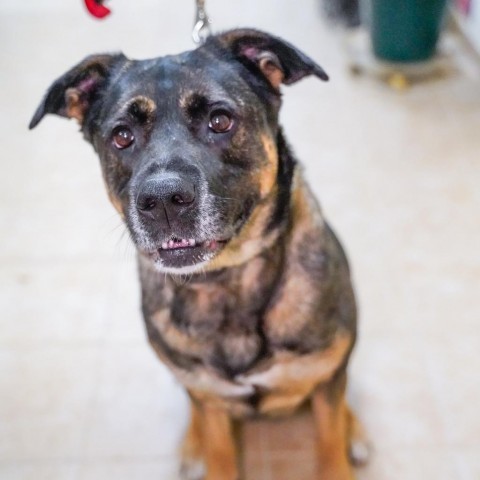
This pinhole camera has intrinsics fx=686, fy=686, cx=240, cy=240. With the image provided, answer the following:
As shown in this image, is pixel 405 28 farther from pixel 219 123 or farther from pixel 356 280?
pixel 219 123

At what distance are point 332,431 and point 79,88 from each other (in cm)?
98

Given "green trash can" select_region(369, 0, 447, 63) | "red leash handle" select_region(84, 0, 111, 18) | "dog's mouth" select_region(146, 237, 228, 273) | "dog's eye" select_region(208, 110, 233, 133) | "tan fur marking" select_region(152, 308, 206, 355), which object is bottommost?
"green trash can" select_region(369, 0, 447, 63)

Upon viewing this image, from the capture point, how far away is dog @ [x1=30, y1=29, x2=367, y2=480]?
1.23 metres

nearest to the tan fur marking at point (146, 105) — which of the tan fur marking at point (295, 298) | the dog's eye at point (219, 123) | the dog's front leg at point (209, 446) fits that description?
the dog's eye at point (219, 123)

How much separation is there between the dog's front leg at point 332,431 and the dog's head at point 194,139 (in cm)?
45

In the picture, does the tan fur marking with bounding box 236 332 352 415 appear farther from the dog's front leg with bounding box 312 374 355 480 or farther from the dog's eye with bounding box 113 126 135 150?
the dog's eye with bounding box 113 126 135 150

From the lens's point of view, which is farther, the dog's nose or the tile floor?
the tile floor

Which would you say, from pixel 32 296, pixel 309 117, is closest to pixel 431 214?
pixel 309 117

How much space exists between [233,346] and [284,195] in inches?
13.6

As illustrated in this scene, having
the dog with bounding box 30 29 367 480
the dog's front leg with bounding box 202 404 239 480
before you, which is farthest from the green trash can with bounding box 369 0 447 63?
the dog's front leg with bounding box 202 404 239 480

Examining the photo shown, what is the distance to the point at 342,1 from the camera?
3.29 m

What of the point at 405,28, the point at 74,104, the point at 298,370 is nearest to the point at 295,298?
the point at 298,370

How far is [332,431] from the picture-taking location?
1649 mm

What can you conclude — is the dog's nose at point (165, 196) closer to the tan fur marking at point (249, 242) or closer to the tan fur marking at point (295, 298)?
the tan fur marking at point (249, 242)
